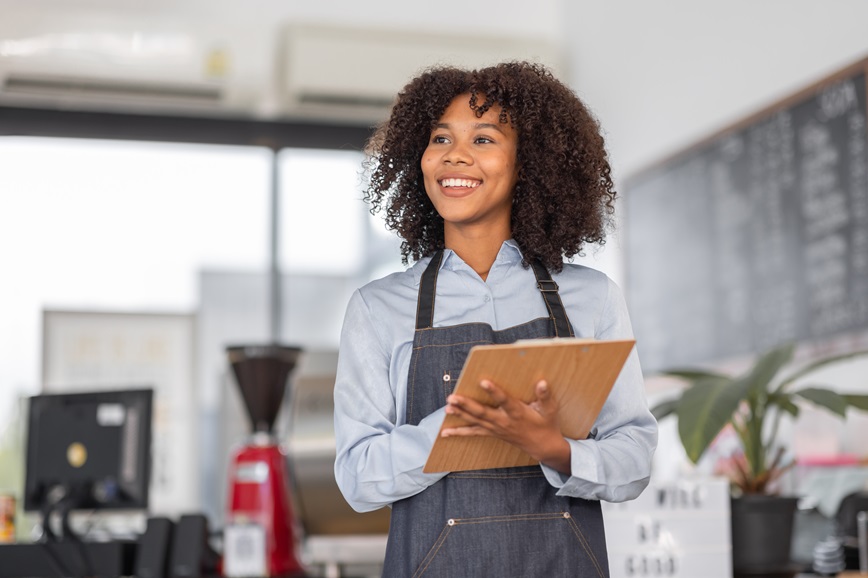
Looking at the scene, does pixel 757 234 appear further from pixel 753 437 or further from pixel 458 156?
pixel 458 156

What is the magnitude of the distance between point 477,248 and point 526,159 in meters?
0.13

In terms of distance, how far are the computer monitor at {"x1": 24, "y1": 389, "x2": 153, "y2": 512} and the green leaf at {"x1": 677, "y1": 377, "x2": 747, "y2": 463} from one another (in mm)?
1261

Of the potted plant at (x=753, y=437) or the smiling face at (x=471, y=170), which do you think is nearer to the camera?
the smiling face at (x=471, y=170)

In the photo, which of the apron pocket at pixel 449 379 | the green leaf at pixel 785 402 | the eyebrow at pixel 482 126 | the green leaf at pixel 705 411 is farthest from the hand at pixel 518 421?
the green leaf at pixel 785 402

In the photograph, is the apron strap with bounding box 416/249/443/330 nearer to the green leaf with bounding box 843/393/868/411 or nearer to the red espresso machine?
the green leaf with bounding box 843/393/868/411

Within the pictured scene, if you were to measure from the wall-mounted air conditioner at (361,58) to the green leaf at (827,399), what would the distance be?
2.61m

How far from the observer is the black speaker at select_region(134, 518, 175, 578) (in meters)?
2.42

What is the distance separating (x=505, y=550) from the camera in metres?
1.20

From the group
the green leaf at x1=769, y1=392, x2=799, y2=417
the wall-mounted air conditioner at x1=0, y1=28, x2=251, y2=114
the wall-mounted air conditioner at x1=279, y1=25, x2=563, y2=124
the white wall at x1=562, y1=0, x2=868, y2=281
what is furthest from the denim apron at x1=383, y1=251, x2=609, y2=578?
the wall-mounted air conditioner at x1=0, y1=28, x2=251, y2=114

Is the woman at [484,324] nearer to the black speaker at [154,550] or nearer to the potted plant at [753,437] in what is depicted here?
the potted plant at [753,437]

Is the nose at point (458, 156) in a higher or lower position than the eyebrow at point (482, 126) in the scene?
lower

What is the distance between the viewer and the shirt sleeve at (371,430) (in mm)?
1183

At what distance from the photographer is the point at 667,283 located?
3.92 m

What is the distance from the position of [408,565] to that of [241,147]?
12.3ft
